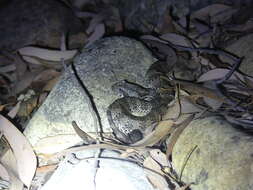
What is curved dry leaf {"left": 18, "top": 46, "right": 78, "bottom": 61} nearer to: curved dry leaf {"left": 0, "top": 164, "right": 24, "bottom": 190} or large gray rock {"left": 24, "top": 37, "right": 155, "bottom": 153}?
large gray rock {"left": 24, "top": 37, "right": 155, "bottom": 153}

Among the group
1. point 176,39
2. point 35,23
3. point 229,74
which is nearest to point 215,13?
point 176,39

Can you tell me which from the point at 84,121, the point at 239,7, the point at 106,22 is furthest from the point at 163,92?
the point at 106,22

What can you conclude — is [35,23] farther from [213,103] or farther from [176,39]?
[213,103]

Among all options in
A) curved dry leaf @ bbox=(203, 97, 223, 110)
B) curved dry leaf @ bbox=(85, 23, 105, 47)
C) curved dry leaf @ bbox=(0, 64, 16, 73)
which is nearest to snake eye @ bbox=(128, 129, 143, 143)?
curved dry leaf @ bbox=(203, 97, 223, 110)

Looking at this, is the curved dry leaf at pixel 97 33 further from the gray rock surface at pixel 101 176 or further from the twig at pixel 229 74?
the gray rock surface at pixel 101 176

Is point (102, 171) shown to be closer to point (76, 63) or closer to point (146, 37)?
point (76, 63)

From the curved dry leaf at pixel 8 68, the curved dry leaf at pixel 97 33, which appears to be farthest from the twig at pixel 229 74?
the curved dry leaf at pixel 8 68
